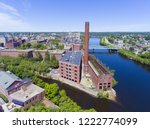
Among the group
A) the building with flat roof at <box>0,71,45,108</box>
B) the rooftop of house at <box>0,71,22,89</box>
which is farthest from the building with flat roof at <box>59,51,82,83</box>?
the rooftop of house at <box>0,71,22,89</box>

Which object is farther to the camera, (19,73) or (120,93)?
(19,73)

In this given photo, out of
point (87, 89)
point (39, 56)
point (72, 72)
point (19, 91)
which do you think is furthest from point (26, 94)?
point (39, 56)

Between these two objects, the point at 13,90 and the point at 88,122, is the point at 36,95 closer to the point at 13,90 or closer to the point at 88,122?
the point at 13,90

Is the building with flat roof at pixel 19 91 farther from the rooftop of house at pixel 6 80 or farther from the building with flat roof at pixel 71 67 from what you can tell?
the building with flat roof at pixel 71 67

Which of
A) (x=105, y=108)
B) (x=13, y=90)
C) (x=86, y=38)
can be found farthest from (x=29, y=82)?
(x=86, y=38)

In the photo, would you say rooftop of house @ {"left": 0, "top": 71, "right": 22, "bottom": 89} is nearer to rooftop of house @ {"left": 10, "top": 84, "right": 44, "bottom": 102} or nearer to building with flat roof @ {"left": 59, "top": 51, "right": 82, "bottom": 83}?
rooftop of house @ {"left": 10, "top": 84, "right": 44, "bottom": 102}

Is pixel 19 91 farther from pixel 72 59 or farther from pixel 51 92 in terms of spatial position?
pixel 72 59
